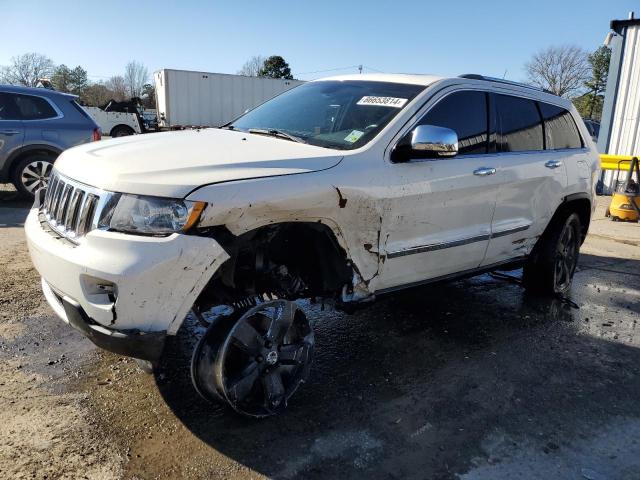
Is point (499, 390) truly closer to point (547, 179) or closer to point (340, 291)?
point (340, 291)

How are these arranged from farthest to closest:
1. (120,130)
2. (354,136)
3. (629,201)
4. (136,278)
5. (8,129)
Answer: (120,130), (629,201), (8,129), (354,136), (136,278)

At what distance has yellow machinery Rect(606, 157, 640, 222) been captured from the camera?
9805mm

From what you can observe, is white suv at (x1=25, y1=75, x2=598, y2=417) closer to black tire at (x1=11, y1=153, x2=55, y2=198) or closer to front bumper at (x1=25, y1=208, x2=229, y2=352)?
front bumper at (x1=25, y1=208, x2=229, y2=352)

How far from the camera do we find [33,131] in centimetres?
827

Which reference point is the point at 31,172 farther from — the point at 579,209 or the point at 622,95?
the point at 622,95

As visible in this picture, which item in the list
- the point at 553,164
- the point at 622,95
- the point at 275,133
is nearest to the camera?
the point at 275,133

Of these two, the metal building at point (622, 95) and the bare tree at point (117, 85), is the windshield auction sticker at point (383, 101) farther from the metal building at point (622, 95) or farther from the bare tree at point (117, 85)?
the bare tree at point (117, 85)

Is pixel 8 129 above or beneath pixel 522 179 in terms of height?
above

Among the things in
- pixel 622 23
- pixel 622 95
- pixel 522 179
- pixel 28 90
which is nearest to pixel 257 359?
pixel 522 179

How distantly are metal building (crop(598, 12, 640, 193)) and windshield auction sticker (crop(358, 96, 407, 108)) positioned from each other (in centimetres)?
1226

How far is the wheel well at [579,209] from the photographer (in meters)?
4.91

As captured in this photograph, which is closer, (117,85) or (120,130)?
(120,130)

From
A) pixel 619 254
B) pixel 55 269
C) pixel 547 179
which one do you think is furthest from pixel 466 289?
pixel 55 269

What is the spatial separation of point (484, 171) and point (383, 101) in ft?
2.96
